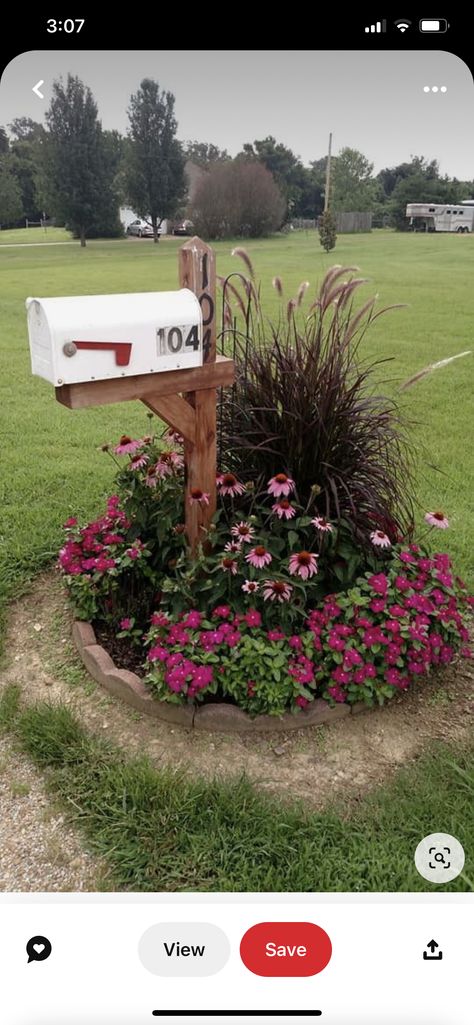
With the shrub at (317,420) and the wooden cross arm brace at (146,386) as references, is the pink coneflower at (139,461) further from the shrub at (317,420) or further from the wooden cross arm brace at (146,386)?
the wooden cross arm brace at (146,386)

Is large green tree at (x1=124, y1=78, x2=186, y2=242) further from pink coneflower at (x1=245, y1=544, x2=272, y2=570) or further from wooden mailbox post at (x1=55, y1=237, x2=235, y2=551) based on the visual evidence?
pink coneflower at (x1=245, y1=544, x2=272, y2=570)

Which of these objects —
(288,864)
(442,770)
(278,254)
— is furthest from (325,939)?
(278,254)

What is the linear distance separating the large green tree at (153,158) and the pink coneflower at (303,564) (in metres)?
1.19

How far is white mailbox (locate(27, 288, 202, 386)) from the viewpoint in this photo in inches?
66.7

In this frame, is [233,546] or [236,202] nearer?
[236,202]

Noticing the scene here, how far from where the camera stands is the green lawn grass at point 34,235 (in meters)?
2.50

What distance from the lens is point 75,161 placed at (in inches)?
81.8

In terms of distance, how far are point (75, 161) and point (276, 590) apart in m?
1.46

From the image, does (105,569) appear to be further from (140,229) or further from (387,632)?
(140,229)

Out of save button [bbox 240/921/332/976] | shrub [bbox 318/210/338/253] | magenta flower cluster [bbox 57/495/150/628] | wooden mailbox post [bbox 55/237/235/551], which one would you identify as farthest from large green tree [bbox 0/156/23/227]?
save button [bbox 240/921/332/976]

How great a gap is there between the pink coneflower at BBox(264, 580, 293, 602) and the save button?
3.43 ft

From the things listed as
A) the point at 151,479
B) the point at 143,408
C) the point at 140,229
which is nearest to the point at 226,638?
the point at 151,479
